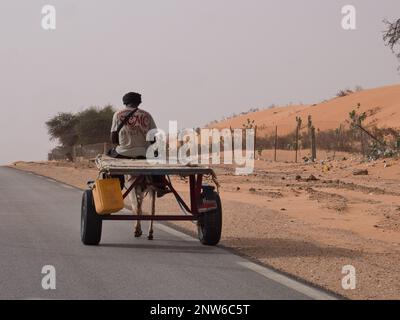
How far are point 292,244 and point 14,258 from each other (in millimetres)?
4095

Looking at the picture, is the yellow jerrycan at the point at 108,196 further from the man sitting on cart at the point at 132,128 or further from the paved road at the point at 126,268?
the man sitting on cart at the point at 132,128

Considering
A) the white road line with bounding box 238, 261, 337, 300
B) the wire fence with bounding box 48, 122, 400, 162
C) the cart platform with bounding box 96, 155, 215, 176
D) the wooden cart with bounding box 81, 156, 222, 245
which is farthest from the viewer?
the wire fence with bounding box 48, 122, 400, 162

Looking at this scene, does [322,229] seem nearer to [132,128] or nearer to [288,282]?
[132,128]

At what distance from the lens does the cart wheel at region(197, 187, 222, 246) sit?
11.0 m

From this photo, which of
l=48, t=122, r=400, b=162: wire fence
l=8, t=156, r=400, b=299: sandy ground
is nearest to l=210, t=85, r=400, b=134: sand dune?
l=48, t=122, r=400, b=162: wire fence

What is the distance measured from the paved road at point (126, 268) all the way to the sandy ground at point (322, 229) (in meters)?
0.59

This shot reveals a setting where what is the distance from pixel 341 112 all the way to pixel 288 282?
239 feet

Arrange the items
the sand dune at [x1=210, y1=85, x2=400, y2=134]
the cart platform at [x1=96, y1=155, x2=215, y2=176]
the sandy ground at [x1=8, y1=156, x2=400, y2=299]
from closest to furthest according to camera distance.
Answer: the sandy ground at [x1=8, y1=156, x2=400, y2=299], the cart platform at [x1=96, y1=155, x2=215, y2=176], the sand dune at [x1=210, y1=85, x2=400, y2=134]

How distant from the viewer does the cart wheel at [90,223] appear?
430 inches

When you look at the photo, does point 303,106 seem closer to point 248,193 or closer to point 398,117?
point 398,117

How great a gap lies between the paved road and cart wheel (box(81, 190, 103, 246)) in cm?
17

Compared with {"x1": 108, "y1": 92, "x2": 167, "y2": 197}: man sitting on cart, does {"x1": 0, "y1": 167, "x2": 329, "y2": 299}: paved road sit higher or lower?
lower

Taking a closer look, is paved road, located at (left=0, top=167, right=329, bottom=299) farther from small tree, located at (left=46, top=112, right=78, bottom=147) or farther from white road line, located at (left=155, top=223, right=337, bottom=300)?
small tree, located at (left=46, top=112, right=78, bottom=147)

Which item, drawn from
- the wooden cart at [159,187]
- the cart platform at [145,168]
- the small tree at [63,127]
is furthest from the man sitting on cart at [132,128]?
the small tree at [63,127]
